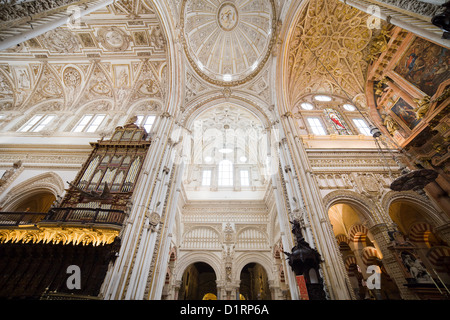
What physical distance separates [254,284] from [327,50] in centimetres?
2123

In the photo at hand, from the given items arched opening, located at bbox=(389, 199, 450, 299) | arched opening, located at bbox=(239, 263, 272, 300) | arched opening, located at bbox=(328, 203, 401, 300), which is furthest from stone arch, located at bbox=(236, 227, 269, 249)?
arched opening, located at bbox=(389, 199, 450, 299)

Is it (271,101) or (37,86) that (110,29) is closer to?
(37,86)

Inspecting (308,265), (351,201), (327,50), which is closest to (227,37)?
(327,50)

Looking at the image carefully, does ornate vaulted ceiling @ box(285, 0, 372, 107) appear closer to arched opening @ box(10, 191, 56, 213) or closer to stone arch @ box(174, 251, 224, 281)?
stone arch @ box(174, 251, 224, 281)

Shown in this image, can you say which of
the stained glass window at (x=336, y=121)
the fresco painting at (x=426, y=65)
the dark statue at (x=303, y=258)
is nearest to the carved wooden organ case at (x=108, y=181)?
the dark statue at (x=303, y=258)

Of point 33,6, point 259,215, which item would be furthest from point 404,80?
point 33,6

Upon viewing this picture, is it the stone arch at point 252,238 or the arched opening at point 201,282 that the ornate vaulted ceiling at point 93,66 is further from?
the arched opening at point 201,282

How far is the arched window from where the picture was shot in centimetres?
1797

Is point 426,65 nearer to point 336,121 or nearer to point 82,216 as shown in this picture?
point 336,121

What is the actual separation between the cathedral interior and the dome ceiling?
0.12 meters

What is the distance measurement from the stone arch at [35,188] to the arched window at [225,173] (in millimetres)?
11907

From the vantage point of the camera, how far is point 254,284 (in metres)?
17.8

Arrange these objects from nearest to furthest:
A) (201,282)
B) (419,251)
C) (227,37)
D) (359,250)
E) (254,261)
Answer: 1. (419,251)
2. (359,250)
3. (254,261)
4. (227,37)
5. (201,282)

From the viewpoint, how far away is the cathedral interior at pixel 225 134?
6.82 metres
